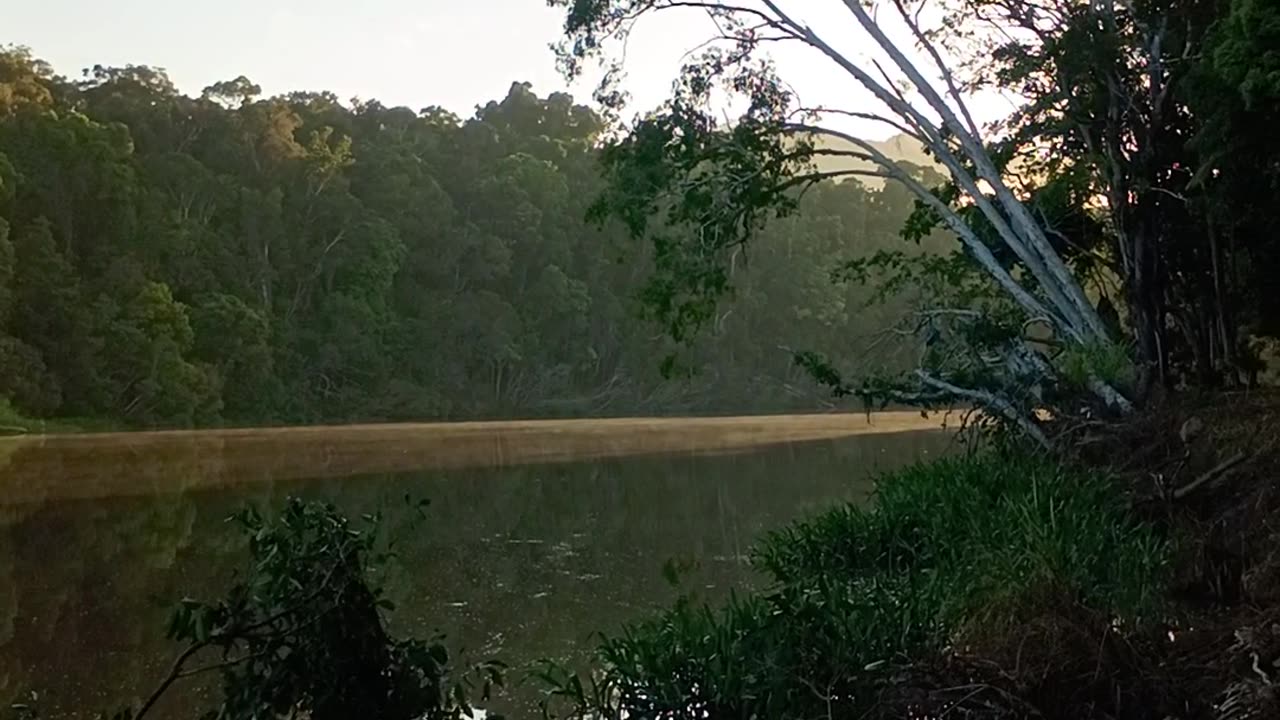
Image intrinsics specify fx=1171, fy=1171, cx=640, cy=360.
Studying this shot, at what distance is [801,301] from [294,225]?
22.0 metres

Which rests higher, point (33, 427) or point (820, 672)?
point (820, 672)

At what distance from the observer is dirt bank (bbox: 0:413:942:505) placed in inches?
695

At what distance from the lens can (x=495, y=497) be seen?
16234mm

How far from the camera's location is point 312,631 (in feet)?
11.8

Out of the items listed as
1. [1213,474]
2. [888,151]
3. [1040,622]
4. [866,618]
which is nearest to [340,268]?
[888,151]

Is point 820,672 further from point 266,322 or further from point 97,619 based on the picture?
point 266,322

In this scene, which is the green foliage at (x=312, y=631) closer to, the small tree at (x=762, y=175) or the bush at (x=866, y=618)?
the bush at (x=866, y=618)

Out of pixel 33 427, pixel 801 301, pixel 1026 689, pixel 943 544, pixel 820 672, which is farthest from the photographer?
pixel 801 301

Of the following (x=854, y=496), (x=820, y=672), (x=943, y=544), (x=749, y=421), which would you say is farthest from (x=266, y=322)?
(x=820, y=672)

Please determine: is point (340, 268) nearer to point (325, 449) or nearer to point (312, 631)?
point (325, 449)

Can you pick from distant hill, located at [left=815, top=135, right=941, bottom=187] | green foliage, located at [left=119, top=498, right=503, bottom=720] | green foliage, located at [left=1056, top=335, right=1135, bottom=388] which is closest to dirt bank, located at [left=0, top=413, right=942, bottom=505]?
distant hill, located at [left=815, top=135, right=941, bottom=187]

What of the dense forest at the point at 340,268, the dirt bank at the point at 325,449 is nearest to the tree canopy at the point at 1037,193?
the dirt bank at the point at 325,449

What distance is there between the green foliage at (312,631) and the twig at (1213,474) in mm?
5014

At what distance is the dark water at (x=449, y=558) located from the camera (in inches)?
282
